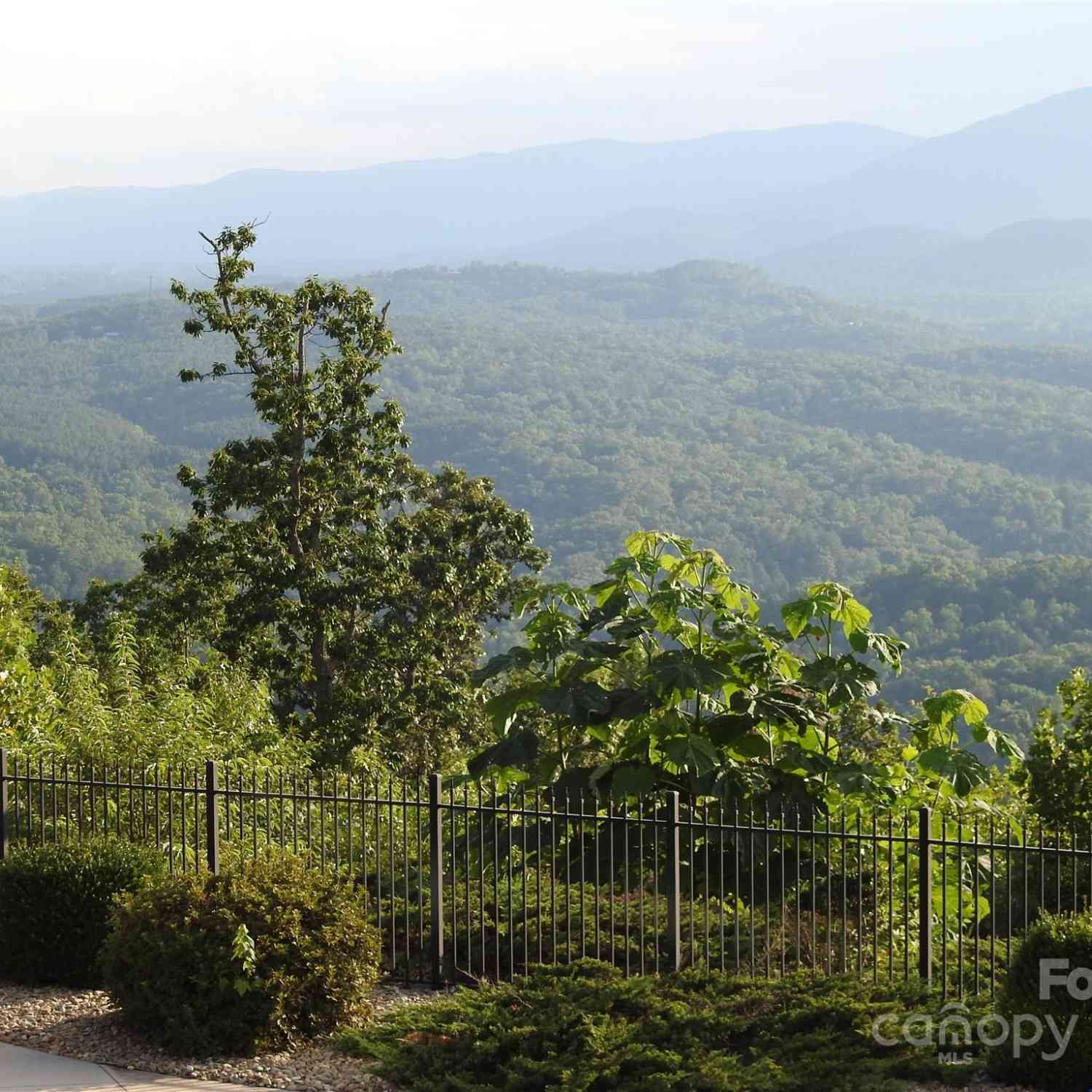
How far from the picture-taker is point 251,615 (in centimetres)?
2327

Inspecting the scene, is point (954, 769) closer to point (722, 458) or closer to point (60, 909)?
point (60, 909)

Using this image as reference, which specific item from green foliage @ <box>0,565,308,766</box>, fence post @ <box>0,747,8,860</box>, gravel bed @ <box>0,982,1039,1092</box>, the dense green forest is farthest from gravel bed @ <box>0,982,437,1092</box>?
the dense green forest

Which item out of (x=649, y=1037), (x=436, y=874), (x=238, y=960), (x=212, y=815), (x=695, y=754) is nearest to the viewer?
(x=649, y=1037)

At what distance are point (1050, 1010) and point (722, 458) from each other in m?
147

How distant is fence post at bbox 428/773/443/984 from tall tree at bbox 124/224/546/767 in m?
12.9

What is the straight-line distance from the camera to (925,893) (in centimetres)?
823

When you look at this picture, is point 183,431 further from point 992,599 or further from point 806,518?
point 992,599

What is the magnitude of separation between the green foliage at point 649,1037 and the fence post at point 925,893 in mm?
509

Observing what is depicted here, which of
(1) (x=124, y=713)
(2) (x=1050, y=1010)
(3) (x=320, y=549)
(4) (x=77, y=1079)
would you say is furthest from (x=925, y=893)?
(3) (x=320, y=549)

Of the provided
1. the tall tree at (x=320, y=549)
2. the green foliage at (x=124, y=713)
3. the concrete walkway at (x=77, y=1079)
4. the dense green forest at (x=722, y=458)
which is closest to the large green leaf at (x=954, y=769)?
the concrete walkway at (x=77, y=1079)

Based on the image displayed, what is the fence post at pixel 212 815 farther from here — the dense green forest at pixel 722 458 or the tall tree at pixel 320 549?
the dense green forest at pixel 722 458

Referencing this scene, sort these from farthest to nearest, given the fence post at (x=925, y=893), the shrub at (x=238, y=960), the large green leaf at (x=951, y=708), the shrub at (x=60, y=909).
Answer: the shrub at (x=60, y=909)
the large green leaf at (x=951, y=708)
the fence post at (x=925, y=893)
the shrub at (x=238, y=960)

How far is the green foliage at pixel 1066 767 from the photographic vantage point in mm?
12320

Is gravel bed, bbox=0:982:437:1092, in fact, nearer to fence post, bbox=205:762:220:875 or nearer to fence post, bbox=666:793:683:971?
fence post, bbox=205:762:220:875
